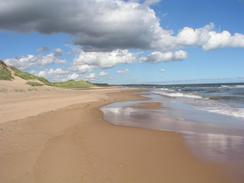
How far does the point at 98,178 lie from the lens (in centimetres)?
585

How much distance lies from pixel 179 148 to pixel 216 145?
123 cm

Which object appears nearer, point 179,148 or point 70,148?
point 70,148

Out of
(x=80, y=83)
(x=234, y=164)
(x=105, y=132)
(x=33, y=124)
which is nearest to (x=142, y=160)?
(x=234, y=164)

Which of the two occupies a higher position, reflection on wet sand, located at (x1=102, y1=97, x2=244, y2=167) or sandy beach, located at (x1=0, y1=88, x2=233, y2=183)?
sandy beach, located at (x1=0, y1=88, x2=233, y2=183)

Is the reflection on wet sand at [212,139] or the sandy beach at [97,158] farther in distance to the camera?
the reflection on wet sand at [212,139]

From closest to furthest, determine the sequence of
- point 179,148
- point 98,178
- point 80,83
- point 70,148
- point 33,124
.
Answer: point 98,178
point 70,148
point 179,148
point 33,124
point 80,83

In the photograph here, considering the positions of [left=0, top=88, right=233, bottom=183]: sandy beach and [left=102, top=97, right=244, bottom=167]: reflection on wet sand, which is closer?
[left=0, top=88, right=233, bottom=183]: sandy beach

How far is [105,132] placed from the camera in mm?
11211

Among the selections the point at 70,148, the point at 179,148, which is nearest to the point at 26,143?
the point at 70,148

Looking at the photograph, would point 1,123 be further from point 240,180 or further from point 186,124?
point 240,180

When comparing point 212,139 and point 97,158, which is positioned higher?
point 97,158

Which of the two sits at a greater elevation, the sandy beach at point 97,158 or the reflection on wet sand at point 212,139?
the sandy beach at point 97,158

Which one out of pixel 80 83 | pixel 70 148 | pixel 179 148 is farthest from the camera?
pixel 80 83

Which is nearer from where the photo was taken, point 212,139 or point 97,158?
point 97,158
